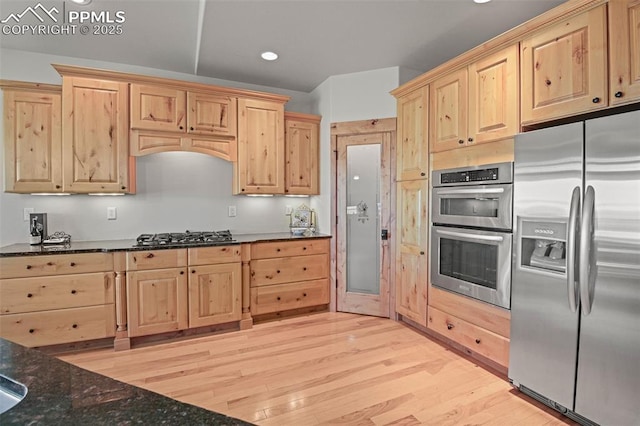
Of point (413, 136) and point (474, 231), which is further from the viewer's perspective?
point (413, 136)

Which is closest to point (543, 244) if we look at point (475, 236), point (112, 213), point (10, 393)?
point (475, 236)

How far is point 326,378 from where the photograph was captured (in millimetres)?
2432

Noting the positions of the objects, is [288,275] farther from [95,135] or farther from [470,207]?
[95,135]

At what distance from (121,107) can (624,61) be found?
3.75 meters

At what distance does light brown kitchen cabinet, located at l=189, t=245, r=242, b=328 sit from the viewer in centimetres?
318

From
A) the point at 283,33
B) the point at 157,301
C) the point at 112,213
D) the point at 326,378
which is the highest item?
the point at 283,33

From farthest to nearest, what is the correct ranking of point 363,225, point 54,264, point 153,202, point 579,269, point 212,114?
1. point 363,225
2. point 153,202
3. point 212,114
4. point 54,264
5. point 579,269

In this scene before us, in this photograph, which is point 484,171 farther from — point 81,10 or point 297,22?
point 81,10

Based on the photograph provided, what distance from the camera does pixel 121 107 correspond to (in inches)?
123

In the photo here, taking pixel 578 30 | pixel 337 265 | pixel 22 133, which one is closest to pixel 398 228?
pixel 337 265

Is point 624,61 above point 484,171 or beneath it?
above

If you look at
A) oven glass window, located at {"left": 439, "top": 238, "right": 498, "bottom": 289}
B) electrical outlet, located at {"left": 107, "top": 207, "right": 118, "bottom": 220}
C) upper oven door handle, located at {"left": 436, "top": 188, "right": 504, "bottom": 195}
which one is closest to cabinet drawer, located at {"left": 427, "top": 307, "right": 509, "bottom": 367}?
oven glass window, located at {"left": 439, "top": 238, "right": 498, "bottom": 289}

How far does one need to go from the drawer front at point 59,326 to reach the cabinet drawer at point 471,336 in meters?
2.86

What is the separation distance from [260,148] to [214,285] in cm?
157
